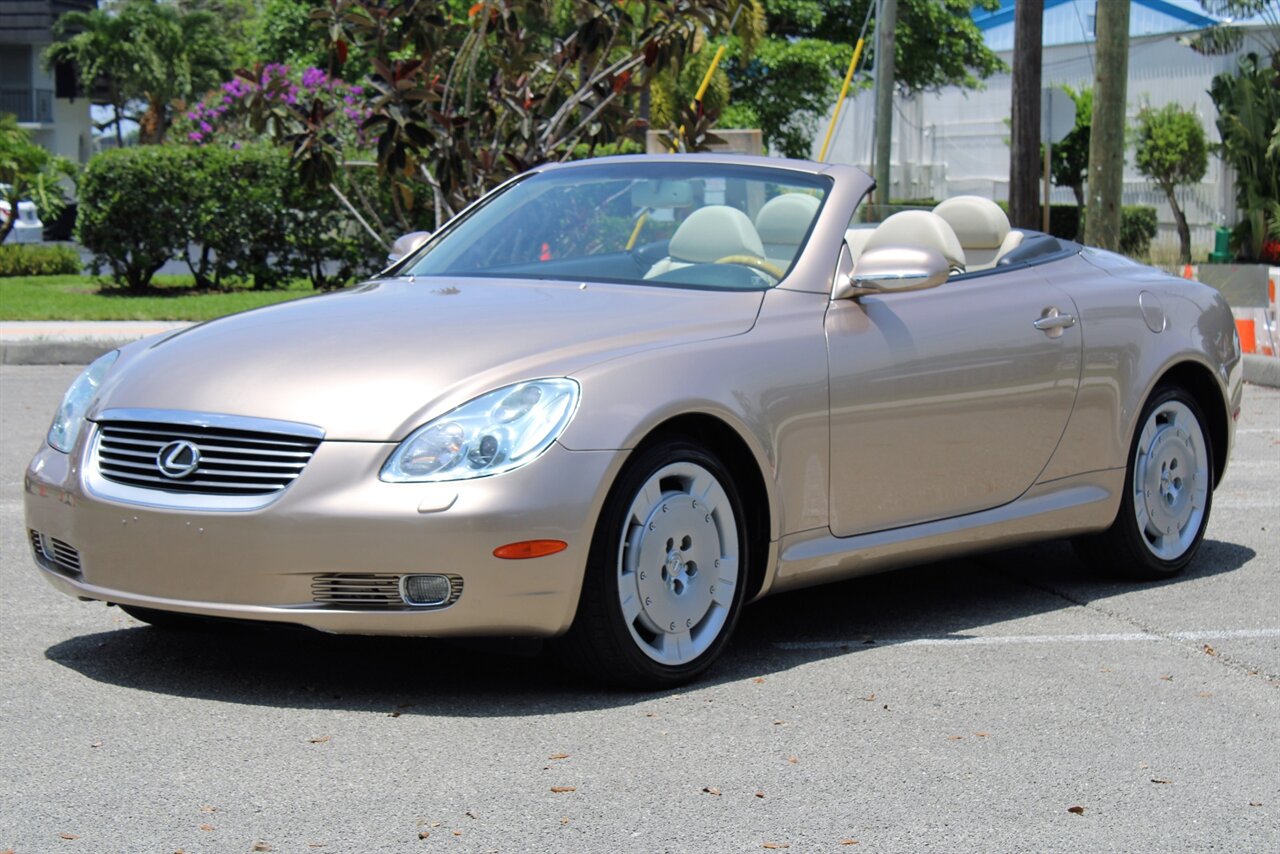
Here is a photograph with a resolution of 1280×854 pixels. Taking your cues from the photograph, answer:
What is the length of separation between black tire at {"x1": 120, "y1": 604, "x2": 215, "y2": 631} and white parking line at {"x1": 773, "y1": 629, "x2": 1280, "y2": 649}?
1.73m

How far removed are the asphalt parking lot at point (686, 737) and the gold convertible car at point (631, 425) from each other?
0.87 ft

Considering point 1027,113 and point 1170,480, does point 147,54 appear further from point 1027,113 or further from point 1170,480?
point 1170,480

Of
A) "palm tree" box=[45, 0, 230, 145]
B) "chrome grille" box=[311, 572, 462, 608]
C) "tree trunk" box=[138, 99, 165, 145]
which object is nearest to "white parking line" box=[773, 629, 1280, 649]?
"chrome grille" box=[311, 572, 462, 608]

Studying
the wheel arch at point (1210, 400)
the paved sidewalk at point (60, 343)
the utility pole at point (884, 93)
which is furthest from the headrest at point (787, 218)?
the utility pole at point (884, 93)

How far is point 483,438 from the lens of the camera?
4.88m

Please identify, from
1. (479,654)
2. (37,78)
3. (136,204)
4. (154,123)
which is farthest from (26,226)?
(479,654)

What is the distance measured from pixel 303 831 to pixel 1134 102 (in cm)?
3983

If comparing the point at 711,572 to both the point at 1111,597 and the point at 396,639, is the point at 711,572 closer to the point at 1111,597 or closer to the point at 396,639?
the point at 396,639

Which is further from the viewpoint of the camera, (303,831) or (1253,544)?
(1253,544)

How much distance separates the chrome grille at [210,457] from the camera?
4.88 meters

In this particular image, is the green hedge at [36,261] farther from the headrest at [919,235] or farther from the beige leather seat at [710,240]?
the beige leather seat at [710,240]

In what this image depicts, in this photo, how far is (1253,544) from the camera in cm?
791

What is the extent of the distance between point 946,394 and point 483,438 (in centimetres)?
182

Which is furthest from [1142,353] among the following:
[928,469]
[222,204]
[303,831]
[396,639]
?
[222,204]
